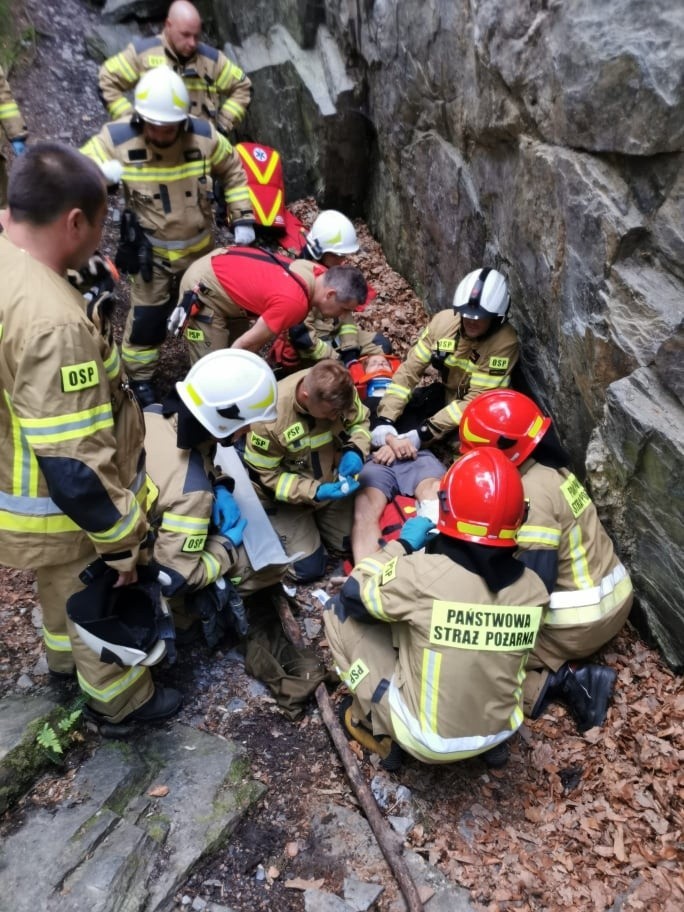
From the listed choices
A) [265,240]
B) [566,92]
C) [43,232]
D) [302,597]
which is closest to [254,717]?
[302,597]

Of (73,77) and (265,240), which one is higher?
(73,77)

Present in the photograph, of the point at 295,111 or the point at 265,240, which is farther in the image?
the point at 295,111

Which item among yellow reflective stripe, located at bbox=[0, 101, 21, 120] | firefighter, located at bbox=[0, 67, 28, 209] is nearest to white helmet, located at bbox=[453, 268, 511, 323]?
firefighter, located at bbox=[0, 67, 28, 209]

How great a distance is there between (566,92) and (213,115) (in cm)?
511

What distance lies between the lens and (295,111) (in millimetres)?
8805

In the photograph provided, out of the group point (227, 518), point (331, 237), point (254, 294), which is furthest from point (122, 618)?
point (331, 237)

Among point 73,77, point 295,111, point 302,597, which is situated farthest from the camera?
point 73,77

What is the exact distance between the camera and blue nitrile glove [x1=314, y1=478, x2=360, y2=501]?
4871 mm

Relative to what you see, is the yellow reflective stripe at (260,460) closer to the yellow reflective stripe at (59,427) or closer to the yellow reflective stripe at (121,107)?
the yellow reflective stripe at (59,427)

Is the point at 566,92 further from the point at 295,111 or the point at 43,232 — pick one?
the point at 295,111

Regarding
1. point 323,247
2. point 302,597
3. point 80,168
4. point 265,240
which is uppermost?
point 80,168

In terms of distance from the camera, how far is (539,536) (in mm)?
3730

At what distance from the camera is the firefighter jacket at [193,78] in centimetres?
717

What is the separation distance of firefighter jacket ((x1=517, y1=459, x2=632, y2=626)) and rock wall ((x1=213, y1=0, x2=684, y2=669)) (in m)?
0.30
